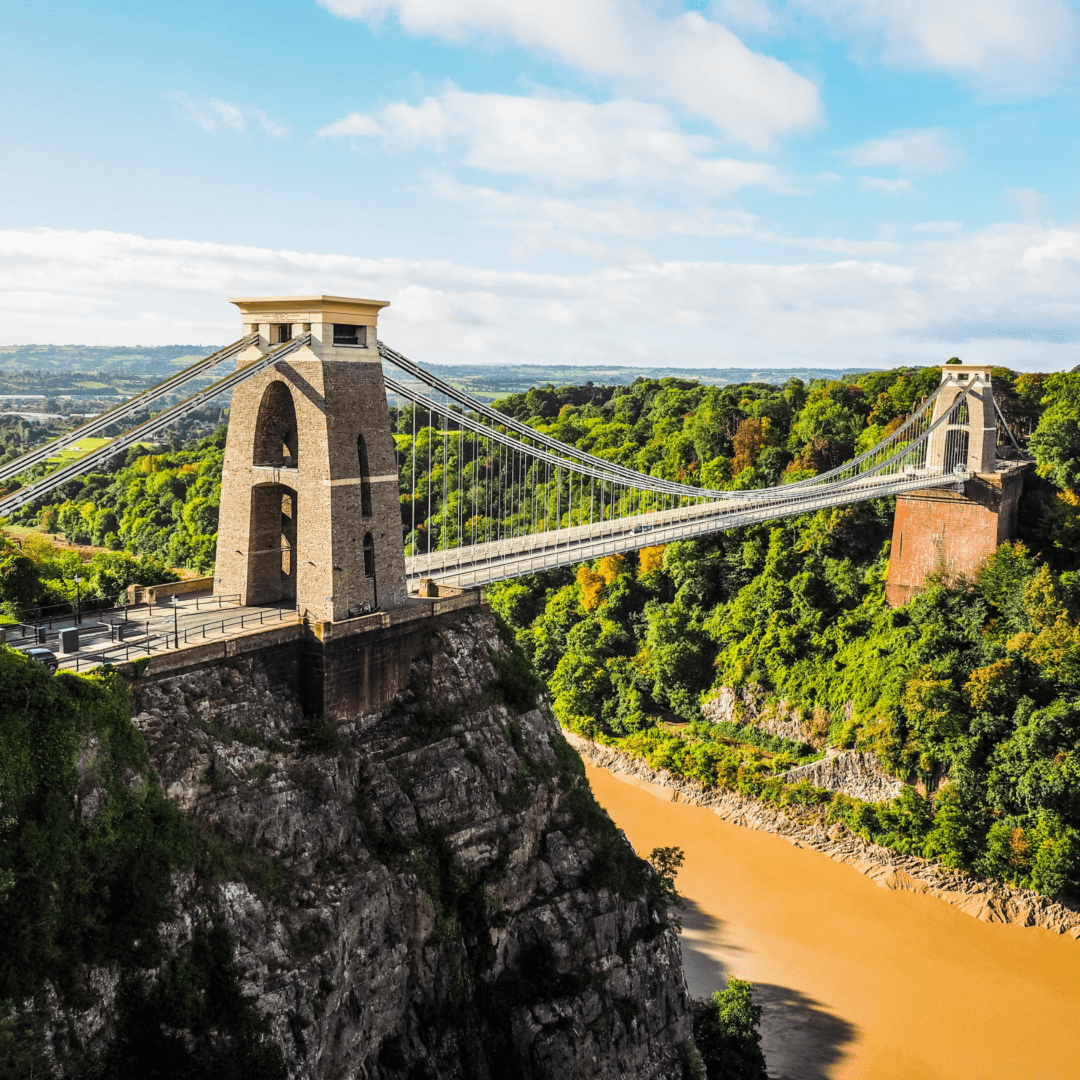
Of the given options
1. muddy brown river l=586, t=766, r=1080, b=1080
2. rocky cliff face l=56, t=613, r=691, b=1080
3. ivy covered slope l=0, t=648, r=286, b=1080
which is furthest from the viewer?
muddy brown river l=586, t=766, r=1080, b=1080

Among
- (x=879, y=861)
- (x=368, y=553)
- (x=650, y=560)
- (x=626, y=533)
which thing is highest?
(x=368, y=553)

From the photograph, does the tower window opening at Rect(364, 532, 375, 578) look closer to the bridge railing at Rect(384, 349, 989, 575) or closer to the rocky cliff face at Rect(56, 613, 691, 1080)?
the rocky cliff face at Rect(56, 613, 691, 1080)

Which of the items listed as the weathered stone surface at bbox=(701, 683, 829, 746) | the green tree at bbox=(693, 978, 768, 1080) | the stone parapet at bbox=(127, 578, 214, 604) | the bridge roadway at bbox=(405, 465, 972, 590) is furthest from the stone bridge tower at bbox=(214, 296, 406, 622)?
the weathered stone surface at bbox=(701, 683, 829, 746)

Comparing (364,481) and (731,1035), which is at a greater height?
(364,481)

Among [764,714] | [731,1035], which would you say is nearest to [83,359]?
[764,714]

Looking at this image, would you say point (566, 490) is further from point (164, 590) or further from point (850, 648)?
point (164, 590)

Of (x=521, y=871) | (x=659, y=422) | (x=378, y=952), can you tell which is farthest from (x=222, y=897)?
(x=659, y=422)
